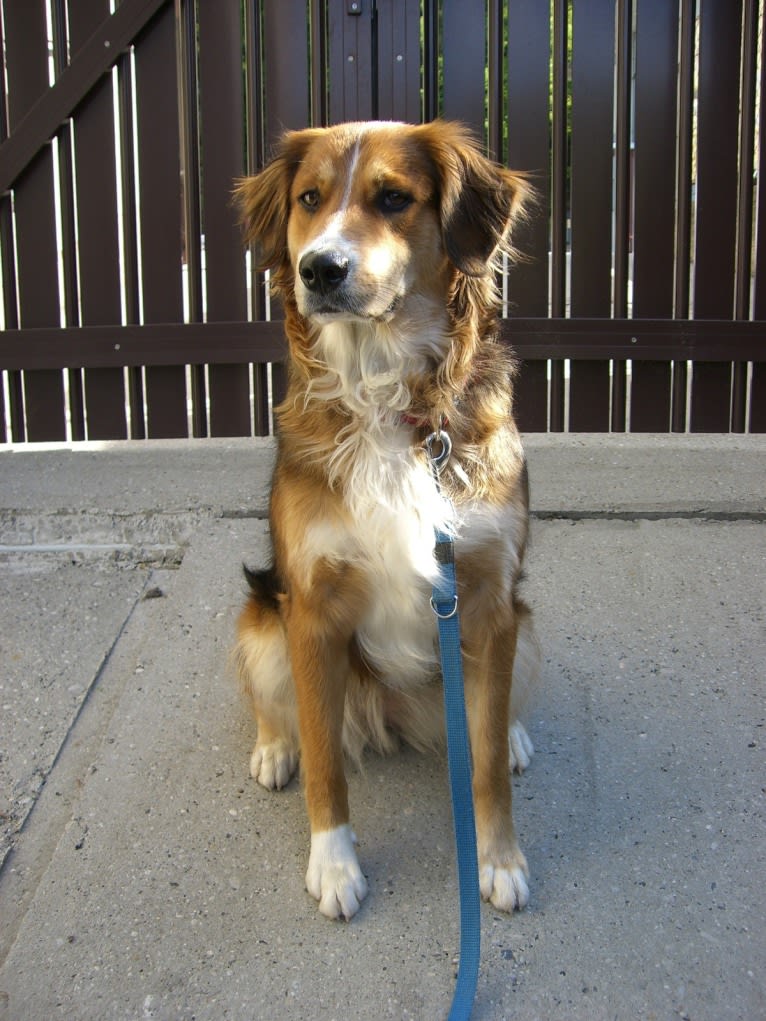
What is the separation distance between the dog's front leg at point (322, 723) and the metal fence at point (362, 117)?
7.82 feet

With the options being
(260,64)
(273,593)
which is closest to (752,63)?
(260,64)

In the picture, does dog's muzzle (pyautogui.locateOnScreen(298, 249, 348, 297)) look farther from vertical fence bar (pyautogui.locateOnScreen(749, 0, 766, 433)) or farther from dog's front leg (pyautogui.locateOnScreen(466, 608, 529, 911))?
vertical fence bar (pyautogui.locateOnScreen(749, 0, 766, 433))

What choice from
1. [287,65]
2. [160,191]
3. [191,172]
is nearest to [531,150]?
[287,65]

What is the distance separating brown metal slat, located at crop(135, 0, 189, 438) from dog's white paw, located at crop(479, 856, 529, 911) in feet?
9.71

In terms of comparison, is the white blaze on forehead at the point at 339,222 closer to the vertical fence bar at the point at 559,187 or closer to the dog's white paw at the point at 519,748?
the dog's white paw at the point at 519,748

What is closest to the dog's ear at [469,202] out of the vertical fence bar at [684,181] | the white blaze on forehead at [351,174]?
the white blaze on forehead at [351,174]

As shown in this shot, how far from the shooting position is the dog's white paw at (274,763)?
8.36 ft

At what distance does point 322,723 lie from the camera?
2.27 meters

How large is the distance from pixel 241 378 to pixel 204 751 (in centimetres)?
224

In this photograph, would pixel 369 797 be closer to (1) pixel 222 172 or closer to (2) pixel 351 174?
(2) pixel 351 174

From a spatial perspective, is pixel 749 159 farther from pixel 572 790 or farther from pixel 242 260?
pixel 572 790

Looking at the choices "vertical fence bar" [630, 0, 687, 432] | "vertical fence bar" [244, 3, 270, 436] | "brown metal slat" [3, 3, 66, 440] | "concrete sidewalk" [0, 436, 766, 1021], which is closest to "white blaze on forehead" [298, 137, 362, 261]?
"concrete sidewalk" [0, 436, 766, 1021]

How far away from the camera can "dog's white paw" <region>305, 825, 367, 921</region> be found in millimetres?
2131

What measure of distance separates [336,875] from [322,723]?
0.34 m
